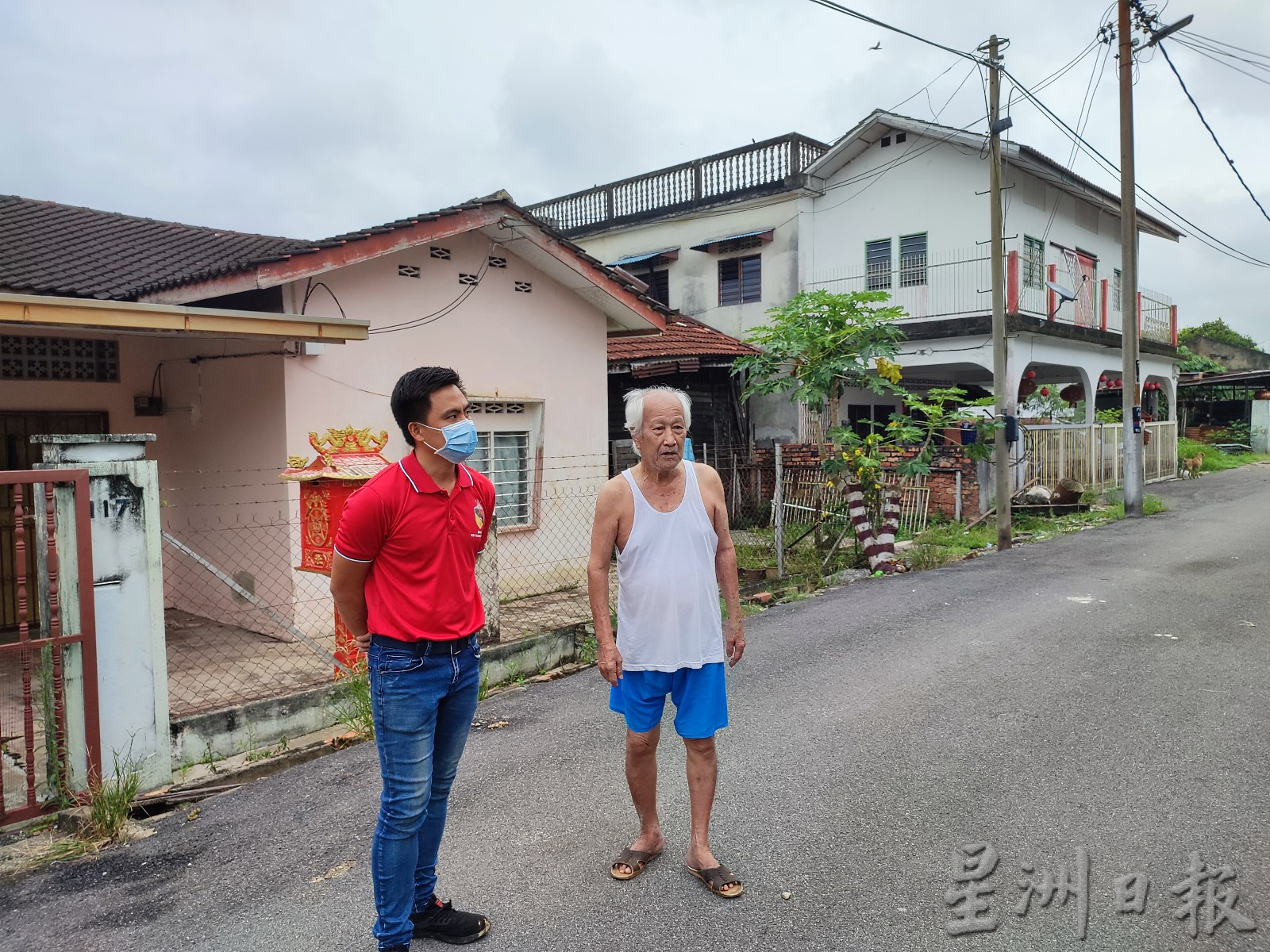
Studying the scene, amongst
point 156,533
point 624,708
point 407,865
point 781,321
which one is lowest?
point 407,865

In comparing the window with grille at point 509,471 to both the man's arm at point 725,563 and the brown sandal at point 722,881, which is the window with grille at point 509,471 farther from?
the brown sandal at point 722,881

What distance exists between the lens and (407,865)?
2568 millimetres

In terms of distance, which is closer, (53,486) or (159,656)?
(53,486)

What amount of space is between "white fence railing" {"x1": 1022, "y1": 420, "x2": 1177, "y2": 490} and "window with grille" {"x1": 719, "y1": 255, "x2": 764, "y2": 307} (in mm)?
5952

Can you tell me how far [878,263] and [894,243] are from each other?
18.6 inches

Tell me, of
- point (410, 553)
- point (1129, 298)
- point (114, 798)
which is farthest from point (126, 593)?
point (1129, 298)

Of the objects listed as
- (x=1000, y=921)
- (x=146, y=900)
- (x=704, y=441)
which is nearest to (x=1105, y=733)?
(x=1000, y=921)

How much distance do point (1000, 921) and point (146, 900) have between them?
9.84 ft

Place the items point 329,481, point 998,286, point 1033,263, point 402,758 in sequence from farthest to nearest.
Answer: point 1033,263 < point 998,286 < point 329,481 < point 402,758

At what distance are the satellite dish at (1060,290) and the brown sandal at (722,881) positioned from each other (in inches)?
603

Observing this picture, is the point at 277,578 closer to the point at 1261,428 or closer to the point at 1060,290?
the point at 1060,290

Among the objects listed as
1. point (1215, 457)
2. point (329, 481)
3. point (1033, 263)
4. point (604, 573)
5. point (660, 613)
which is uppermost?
point (1033, 263)

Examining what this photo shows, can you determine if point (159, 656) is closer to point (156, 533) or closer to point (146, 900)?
point (156, 533)

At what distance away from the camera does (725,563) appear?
3.29 m
